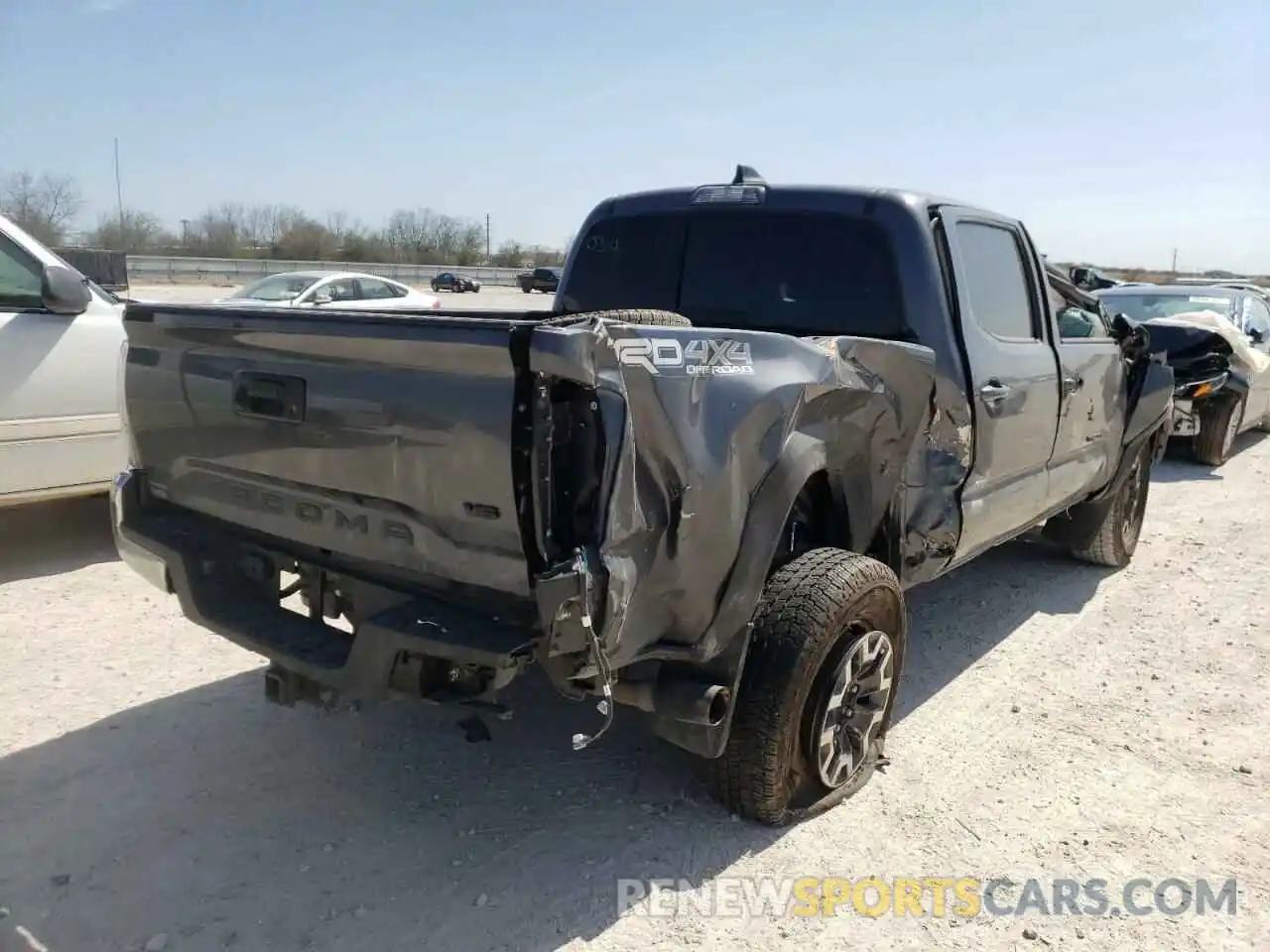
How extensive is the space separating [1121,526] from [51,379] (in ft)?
20.8

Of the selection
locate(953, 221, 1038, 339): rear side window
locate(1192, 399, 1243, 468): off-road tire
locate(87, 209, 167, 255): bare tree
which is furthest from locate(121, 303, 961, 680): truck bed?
locate(87, 209, 167, 255): bare tree

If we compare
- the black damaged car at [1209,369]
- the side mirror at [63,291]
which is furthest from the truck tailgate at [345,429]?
the black damaged car at [1209,369]

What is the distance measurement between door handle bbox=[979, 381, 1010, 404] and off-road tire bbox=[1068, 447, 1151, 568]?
2424 millimetres

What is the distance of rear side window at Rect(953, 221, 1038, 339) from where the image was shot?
414cm

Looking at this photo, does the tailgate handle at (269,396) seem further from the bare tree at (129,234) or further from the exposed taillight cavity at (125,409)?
the bare tree at (129,234)

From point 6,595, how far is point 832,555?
14.2 feet


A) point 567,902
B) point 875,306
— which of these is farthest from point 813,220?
point 567,902

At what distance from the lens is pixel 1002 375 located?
4.16m

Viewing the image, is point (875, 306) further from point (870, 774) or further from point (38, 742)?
point (38, 742)

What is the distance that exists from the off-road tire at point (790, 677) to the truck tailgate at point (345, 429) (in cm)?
93

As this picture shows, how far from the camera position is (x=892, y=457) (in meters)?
3.55

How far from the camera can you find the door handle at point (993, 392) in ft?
13.1

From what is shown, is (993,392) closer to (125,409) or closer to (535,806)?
(535,806)

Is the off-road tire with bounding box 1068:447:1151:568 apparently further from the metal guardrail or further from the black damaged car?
the metal guardrail
